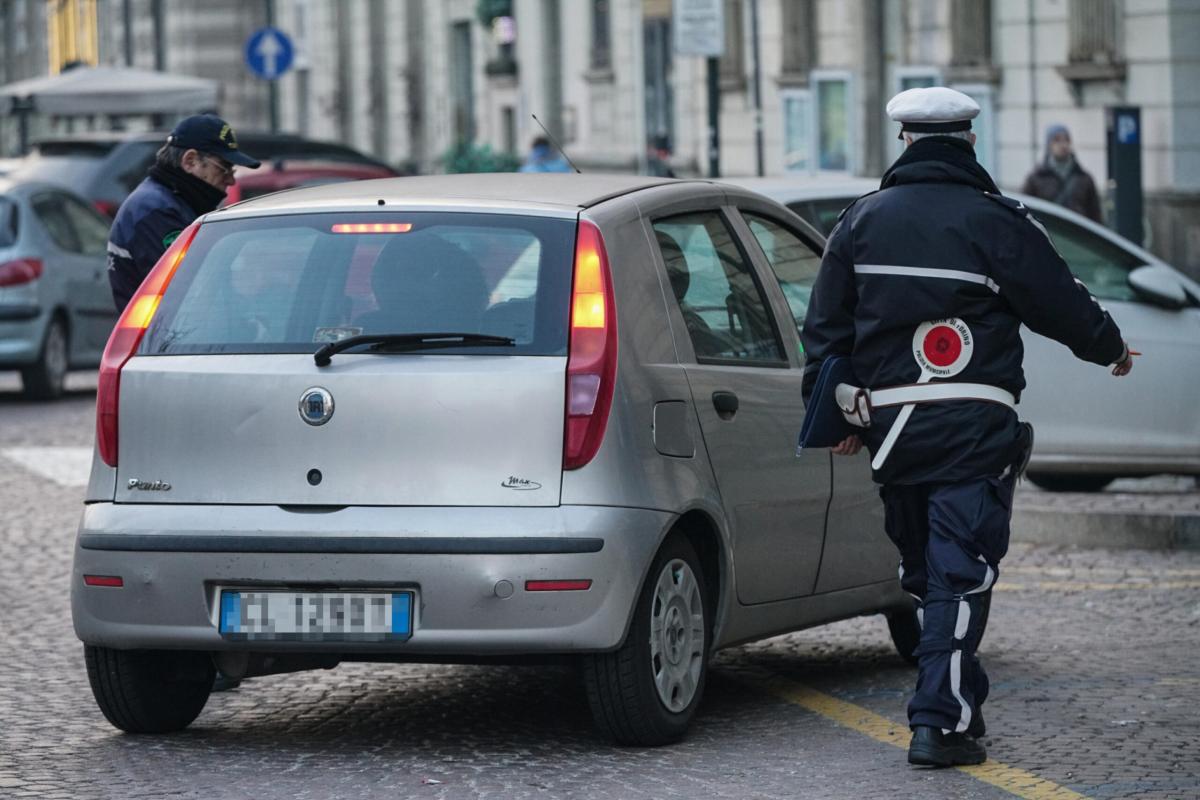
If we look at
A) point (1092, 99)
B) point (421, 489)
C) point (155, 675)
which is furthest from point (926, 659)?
point (1092, 99)

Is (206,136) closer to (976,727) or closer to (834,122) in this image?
(976,727)

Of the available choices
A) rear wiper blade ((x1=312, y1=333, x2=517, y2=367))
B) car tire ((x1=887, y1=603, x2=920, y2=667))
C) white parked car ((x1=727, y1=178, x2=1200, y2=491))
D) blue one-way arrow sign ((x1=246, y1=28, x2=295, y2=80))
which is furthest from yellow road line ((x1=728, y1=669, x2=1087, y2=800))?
blue one-way arrow sign ((x1=246, y1=28, x2=295, y2=80))

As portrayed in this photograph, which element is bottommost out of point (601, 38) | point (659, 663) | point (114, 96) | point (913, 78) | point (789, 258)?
point (659, 663)

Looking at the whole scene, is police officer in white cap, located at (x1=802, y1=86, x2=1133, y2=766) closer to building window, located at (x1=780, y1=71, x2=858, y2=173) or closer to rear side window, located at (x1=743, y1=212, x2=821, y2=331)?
rear side window, located at (x1=743, y1=212, x2=821, y2=331)

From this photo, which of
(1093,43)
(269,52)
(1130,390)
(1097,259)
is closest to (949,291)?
(1130,390)

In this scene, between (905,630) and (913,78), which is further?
(913,78)

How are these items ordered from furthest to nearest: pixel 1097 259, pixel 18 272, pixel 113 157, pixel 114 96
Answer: pixel 114 96
pixel 113 157
pixel 18 272
pixel 1097 259

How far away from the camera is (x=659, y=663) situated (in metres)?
6.97

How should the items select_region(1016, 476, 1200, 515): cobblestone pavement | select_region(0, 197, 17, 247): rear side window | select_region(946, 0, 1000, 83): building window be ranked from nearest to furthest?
select_region(1016, 476, 1200, 515): cobblestone pavement, select_region(0, 197, 17, 247): rear side window, select_region(946, 0, 1000, 83): building window

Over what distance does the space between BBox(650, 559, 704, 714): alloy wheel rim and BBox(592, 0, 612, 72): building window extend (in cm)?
2994

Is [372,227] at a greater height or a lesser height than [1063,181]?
greater

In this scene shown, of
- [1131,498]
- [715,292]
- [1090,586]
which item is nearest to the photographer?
[715,292]

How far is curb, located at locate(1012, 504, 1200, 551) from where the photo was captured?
11398 millimetres

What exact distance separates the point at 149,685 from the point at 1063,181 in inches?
568
